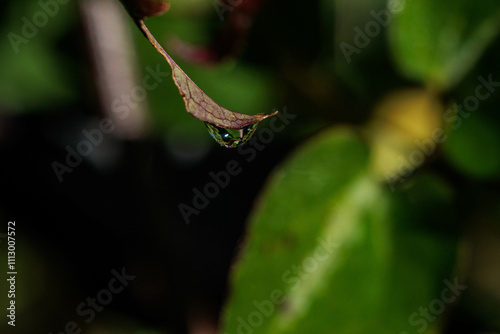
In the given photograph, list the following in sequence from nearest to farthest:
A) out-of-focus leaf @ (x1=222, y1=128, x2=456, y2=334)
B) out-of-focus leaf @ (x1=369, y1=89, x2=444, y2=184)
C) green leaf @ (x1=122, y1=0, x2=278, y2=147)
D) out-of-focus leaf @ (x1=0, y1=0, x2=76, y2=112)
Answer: green leaf @ (x1=122, y1=0, x2=278, y2=147), out-of-focus leaf @ (x1=222, y1=128, x2=456, y2=334), out-of-focus leaf @ (x1=369, y1=89, x2=444, y2=184), out-of-focus leaf @ (x1=0, y1=0, x2=76, y2=112)

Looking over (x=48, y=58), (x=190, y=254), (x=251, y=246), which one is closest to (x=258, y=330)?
(x=251, y=246)

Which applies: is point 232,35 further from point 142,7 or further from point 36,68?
point 36,68

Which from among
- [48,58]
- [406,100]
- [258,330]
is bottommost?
[406,100]

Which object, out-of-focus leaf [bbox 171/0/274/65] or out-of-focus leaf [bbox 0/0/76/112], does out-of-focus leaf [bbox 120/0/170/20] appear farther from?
out-of-focus leaf [bbox 0/0/76/112]

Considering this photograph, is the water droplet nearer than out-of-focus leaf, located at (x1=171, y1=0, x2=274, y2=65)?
Yes

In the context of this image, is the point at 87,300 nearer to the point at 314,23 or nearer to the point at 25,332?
the point at 25,332

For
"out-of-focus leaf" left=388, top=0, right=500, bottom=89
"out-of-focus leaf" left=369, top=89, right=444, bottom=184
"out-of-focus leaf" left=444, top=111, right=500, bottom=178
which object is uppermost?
"out-of-focus leaf" left=388, top=0, right=500, bottom=89

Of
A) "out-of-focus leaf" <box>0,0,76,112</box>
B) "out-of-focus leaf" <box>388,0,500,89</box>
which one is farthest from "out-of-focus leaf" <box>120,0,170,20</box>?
"out-of-focus leaf" <box>0,0,76,112</box>

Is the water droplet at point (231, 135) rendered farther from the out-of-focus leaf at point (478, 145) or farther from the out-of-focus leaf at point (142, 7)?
the out-of-focus leaf at point (478, 145)

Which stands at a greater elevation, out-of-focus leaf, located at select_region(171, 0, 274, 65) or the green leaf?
the green leaf
